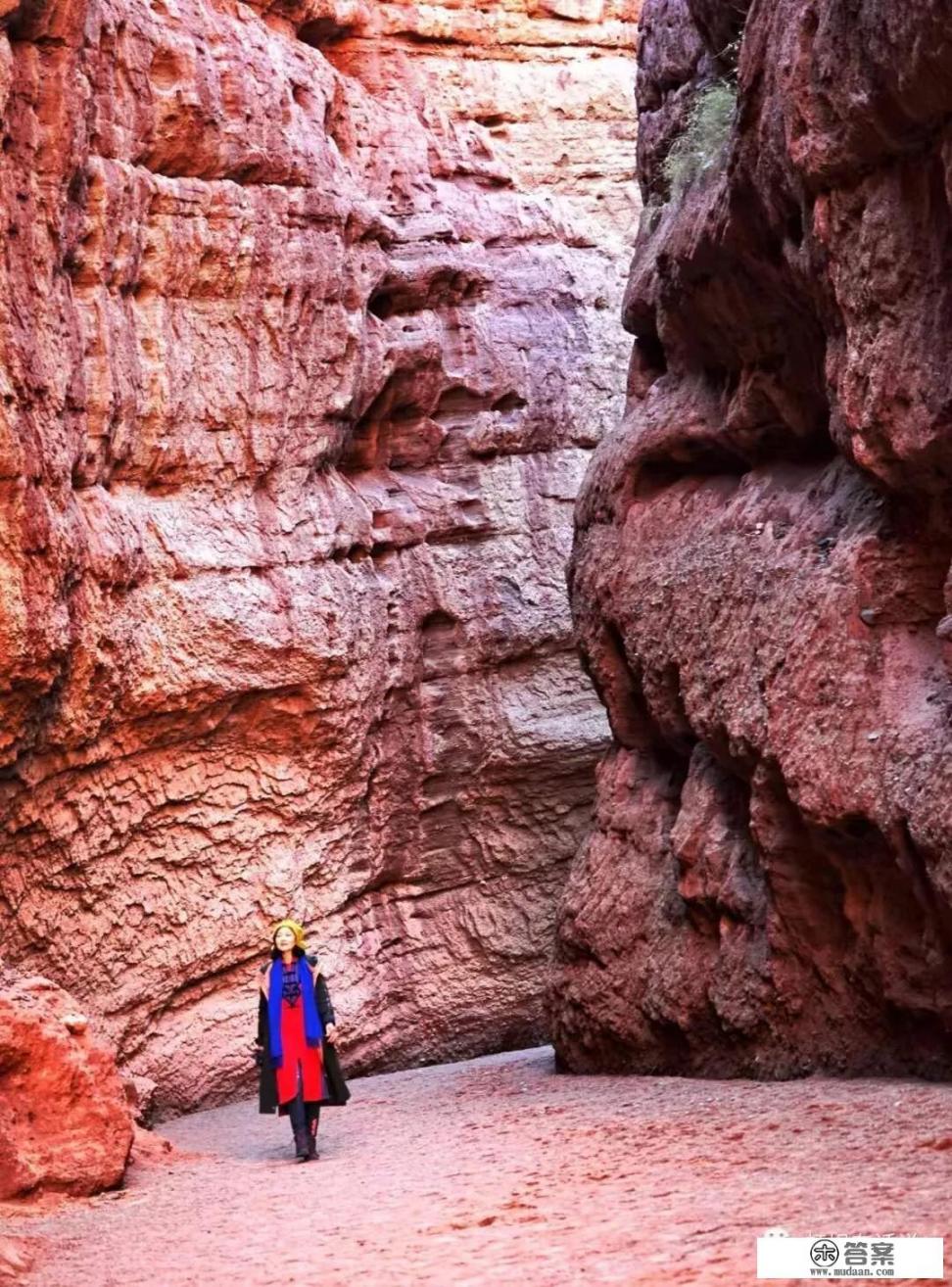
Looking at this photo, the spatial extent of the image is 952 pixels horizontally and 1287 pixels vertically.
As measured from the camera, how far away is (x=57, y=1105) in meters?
9.01

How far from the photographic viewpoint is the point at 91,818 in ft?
42.1

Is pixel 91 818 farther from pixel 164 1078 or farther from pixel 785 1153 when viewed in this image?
pixel 785 1153

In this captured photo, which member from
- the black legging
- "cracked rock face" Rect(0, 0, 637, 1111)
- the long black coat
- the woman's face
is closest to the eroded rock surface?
the long black coat

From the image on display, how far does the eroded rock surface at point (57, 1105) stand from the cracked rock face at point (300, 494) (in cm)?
299

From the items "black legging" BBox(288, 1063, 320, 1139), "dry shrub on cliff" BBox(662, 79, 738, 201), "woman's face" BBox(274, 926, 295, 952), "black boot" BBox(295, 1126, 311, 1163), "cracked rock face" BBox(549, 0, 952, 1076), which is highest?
"dry shrub on cliff" BBox(662, 79, 738, 201)

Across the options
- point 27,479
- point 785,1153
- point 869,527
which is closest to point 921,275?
point 869,527

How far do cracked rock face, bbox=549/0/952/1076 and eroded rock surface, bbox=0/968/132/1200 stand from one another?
3.60 metres

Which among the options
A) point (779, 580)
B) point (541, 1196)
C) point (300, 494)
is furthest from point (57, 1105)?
point (300, 494)

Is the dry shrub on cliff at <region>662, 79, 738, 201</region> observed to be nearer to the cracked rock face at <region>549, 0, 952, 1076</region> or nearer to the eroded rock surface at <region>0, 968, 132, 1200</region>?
the cracked rock face at <region>549, 0, 952, 1076</region>

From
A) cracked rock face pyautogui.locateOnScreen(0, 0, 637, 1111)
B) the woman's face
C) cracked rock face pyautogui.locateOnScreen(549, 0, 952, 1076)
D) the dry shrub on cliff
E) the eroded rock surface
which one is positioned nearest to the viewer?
cracked rock face pyautogui.locateOnScreen(549, 0, 952, 1076)

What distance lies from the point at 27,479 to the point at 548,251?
7465 mm

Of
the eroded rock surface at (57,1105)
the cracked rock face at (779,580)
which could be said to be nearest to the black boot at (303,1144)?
the eroded rock surface at (57,1105)

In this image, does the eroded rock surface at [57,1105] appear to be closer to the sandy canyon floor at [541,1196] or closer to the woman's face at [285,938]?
the sandy canyon floor at [541,1196]

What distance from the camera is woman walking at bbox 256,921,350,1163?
951 cm
